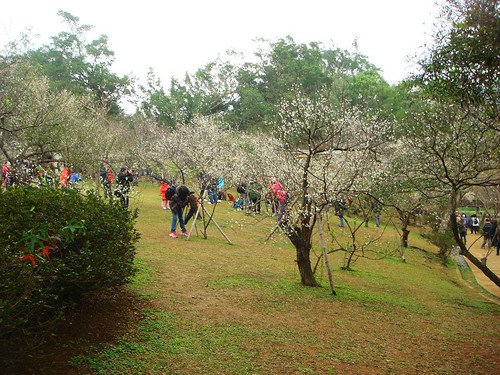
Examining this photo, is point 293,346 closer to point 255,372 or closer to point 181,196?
point 255,372

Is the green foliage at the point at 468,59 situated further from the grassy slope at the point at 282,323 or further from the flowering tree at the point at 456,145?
the grassy slope at the point at 282,323

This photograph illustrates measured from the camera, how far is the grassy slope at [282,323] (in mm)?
5359

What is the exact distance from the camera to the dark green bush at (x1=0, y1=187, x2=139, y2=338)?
3.65 metres

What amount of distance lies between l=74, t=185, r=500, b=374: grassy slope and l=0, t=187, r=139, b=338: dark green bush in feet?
2.72

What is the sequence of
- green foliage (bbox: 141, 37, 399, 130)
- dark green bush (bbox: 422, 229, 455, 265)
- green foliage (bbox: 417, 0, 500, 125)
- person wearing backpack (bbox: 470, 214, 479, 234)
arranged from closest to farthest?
green foliage (bbox: 417, 0, 500, 125), dark green bush (bbox: 422, 229, 455, 265), person wearing backpack (bbox: 470, 214, 479, 234), green foliage (bbox: 141, 37, 399, 130)

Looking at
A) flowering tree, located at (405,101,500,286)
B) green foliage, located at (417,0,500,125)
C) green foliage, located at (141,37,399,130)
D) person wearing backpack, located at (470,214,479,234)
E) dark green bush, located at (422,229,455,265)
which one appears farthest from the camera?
green foliage, located at (141,37,399,130)

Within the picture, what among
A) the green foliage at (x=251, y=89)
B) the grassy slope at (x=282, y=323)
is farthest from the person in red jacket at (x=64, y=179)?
the green foliage at (x=251, y=89)

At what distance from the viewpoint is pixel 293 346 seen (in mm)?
6098

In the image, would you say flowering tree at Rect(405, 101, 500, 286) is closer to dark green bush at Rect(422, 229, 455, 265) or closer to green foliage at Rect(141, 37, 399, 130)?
dark green bush at Rect(422, 229, 455, 265)

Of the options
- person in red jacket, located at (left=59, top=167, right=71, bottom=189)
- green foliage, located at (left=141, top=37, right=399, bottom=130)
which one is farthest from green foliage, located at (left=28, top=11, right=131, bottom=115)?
person in red jacket, located at (left=59, top=167, right=71, bottom=189)

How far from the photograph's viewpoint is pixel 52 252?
4.95 meters

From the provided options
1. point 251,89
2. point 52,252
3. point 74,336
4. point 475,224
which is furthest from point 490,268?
point 251,89

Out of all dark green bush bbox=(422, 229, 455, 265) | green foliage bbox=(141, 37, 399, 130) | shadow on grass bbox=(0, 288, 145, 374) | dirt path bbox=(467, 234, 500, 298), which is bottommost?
dirt path bbox=(467, 234, 500, 298)

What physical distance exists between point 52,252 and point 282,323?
3.80 meters
